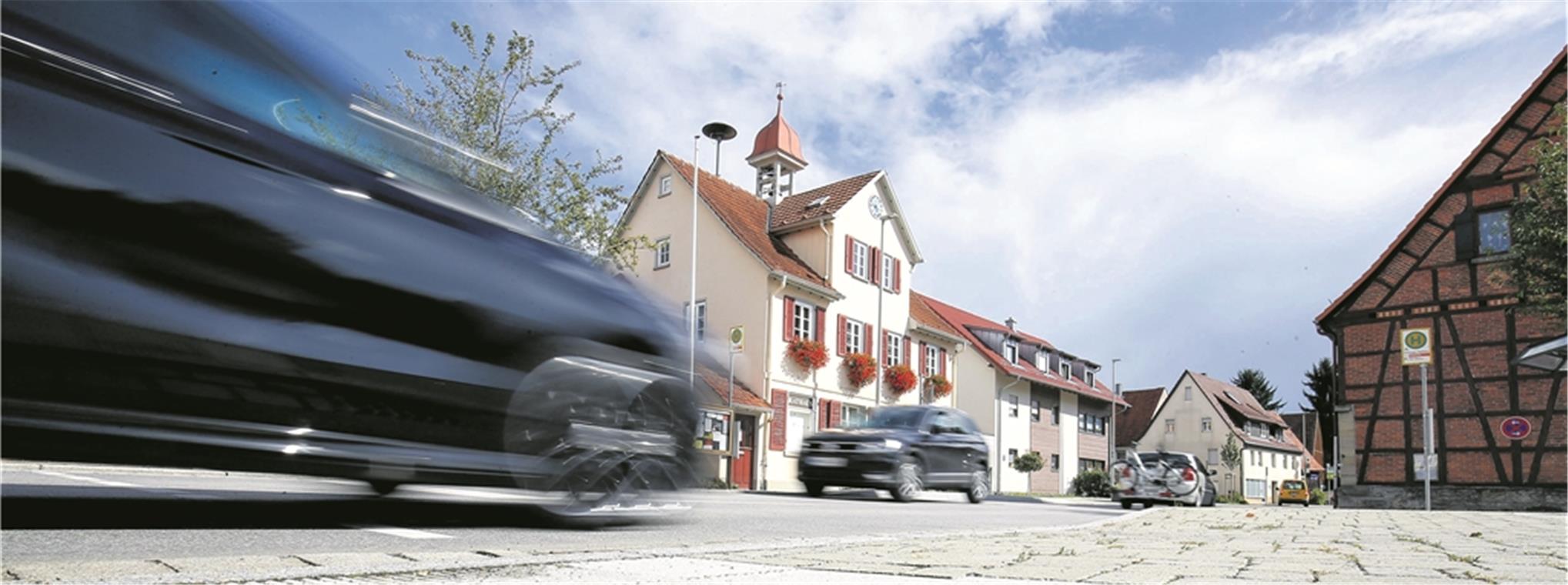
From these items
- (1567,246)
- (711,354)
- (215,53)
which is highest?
(1567,246)

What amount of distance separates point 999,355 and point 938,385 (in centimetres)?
659

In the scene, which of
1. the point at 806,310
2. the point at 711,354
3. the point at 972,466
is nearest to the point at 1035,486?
the point at 806,310

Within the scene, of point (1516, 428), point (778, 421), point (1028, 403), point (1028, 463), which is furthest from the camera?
point (1028, 403)

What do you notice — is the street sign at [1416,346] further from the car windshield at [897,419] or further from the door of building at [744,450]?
the car windshield at [897,419]

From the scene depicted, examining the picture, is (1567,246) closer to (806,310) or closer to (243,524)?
(806,310)

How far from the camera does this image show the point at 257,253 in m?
3.26

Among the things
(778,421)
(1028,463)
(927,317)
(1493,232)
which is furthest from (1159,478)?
(1028,463)

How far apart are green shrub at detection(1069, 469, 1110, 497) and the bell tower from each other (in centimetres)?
1641

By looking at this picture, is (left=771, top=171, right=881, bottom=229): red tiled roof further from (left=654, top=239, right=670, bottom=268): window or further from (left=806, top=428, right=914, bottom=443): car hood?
(left=806, top=428, right=914, bottom=443): car hood

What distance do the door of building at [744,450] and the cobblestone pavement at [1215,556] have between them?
1850cm

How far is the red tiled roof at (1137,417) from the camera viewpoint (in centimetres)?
7050

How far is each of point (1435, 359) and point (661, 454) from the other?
2715cm

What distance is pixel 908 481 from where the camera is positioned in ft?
49.9

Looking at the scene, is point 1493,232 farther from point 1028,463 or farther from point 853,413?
point 1028,463
